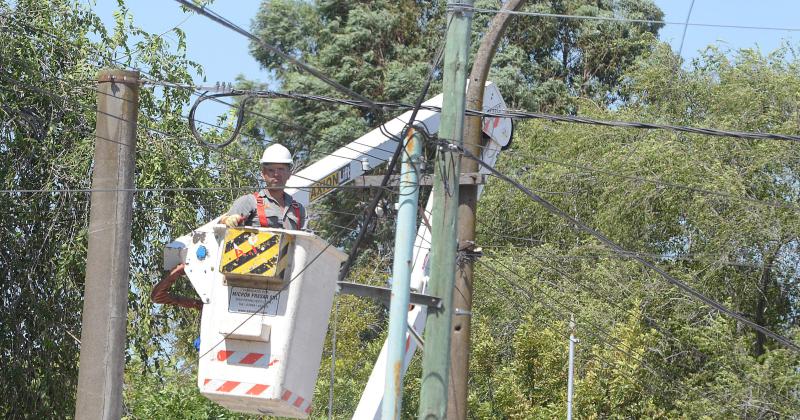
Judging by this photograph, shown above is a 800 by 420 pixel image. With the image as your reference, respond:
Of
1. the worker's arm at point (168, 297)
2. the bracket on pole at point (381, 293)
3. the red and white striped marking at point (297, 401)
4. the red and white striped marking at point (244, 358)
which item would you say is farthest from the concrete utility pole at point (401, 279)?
the worker's arm at point (168, 297)

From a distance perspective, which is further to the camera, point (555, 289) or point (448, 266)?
point (555, 289)

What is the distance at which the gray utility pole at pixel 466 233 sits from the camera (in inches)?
487

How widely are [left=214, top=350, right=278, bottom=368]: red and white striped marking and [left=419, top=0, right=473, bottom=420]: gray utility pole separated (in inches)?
65.0

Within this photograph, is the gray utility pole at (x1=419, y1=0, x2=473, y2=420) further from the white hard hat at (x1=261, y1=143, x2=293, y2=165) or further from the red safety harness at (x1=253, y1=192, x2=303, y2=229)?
the white hard hat at (x1=261, y1=143, x2=293, y2=165)

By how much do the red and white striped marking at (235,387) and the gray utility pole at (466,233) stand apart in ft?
11.5

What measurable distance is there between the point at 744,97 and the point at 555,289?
4.91m

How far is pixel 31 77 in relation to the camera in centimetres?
1414

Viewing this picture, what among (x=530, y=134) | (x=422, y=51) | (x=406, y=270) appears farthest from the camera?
(x=422, y=51)

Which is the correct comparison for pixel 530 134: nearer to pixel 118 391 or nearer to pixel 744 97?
pixel 744 97

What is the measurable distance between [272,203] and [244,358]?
3.89 ft

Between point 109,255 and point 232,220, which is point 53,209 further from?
point 232,220

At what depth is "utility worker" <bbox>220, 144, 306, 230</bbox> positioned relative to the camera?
9656 mm

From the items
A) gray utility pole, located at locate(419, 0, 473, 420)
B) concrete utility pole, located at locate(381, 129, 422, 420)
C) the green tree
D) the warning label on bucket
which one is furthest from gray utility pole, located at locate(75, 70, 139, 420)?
the green tree

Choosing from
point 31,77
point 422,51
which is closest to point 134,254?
point 31,77
